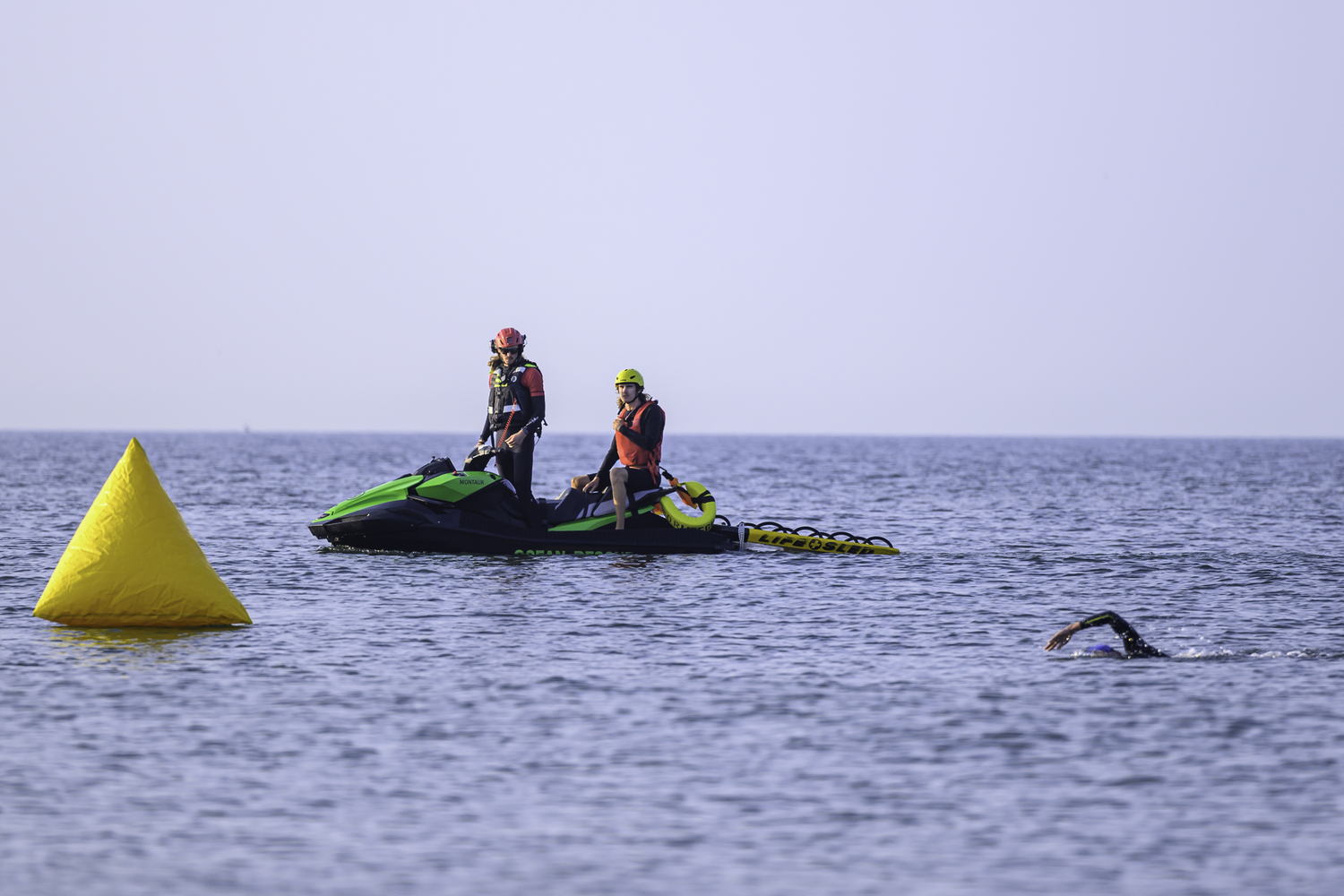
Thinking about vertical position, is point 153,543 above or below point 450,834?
above

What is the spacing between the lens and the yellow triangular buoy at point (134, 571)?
12.7 metres

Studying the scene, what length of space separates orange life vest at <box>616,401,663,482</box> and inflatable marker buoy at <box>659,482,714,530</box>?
1.94 feet

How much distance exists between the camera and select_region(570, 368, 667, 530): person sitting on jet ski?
19.0 metres

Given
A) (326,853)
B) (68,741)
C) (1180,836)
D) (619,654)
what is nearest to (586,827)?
(326,853)

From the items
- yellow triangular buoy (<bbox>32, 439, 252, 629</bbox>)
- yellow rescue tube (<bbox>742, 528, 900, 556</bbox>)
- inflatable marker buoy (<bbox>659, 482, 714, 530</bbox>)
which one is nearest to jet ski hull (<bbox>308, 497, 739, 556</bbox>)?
inflatable marker buoy (<bbox>659, 482, 714, 530</bbox>)

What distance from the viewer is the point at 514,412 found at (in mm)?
19281

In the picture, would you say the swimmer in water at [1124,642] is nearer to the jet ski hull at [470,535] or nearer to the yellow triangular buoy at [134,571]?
the yellow triangular buoy at [134,571]

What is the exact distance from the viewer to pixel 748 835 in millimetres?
6773

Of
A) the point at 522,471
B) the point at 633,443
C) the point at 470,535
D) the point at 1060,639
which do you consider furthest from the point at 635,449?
the point at 1060,639

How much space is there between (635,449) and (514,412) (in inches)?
71.2

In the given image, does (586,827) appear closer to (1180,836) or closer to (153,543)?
(1180,836)

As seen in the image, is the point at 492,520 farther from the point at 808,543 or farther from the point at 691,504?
the point at 808,543

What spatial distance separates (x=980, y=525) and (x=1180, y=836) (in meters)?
23.4

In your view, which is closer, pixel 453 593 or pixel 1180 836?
pixel 1180 836
